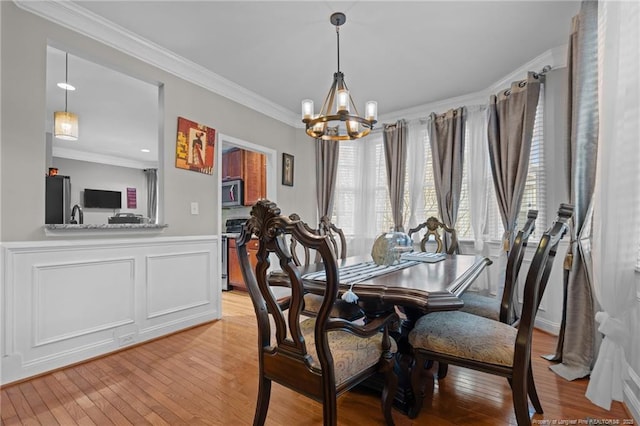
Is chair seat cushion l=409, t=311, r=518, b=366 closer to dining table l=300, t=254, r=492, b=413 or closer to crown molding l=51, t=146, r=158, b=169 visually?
dining table l=300, t=254, r=492, b=413

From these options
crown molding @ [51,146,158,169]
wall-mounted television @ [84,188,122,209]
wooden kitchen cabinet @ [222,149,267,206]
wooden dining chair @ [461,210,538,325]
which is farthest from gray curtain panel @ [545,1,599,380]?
wall-mounted television @ [84,188,122,209]

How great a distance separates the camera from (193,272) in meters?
3.09

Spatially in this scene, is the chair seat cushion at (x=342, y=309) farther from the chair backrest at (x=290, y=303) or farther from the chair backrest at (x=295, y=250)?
the chair backrest at (x=290, y=303)

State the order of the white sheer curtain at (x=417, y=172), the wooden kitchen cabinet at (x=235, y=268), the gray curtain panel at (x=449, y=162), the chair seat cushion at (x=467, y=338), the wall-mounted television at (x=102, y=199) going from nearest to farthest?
the chair seat cushion at (x=467, y=338)
the gray curtain panel at (x=449, y=162)
the white sheer curtain at (x=417, y=172)
the wooden kitchen cabinet at (x=235, y=268)
the wall-mounted television at (x=102, y=199)

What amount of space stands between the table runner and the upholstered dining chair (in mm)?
281

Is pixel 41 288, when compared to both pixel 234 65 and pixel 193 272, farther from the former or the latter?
pixel 234 65

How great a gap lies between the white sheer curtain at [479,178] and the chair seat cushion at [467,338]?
6.81ft

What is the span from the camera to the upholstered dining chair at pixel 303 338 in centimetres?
114

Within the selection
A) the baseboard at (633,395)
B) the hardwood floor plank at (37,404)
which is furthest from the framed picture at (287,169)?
the baseboard at (633,395)

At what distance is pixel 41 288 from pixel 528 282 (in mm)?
2943

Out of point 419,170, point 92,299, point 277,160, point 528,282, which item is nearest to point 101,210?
point 277,160

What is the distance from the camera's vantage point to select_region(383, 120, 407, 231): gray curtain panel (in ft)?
13.3

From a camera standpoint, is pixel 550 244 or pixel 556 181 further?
pixel 556 181

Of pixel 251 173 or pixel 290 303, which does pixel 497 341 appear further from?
pixel 251 173
